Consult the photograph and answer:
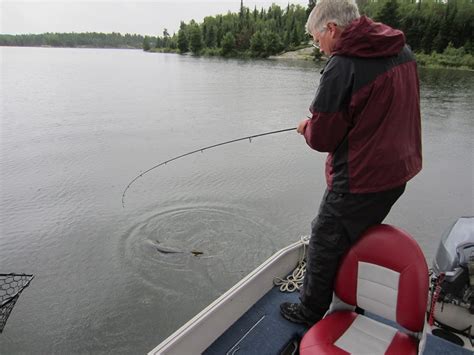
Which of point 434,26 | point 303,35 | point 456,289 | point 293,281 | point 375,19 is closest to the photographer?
point 456,289

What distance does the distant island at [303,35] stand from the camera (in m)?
45.4

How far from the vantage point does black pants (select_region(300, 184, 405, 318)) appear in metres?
1.76

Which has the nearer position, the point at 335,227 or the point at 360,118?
the point at 360,118

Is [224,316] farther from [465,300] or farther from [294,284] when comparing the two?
[465,300]

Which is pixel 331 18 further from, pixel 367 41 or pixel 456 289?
pixel 456 289

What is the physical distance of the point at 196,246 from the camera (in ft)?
13.9

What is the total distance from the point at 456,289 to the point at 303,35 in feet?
102

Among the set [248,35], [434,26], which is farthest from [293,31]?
[434,26]

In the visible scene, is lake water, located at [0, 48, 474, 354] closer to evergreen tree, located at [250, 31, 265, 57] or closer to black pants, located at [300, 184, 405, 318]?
black pants, located at [300, 184, 405, 318]

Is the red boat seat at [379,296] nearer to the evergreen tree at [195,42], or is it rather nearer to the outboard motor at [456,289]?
the outboard motor at [456,289]

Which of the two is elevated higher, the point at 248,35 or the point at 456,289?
the point at 248,35

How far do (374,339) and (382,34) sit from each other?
4.41ft

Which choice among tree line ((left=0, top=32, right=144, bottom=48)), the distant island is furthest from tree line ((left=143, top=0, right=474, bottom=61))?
tree line ((left=0, top=32, right=144, bottom=48))

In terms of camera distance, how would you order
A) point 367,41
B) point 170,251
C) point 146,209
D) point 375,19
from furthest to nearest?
point 375,19 → point 146,209 → point 170,251 → point 367,41
